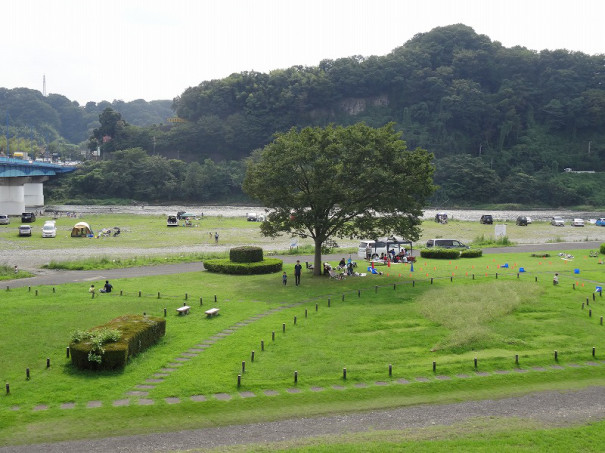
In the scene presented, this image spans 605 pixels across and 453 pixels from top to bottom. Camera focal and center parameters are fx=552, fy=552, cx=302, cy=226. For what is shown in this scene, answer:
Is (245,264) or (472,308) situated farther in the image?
(245,264)

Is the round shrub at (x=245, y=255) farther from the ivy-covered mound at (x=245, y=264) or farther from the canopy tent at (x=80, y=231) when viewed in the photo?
the canopy tent at (x=80, y=231)

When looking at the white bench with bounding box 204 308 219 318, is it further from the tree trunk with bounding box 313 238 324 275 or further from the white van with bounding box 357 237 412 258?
the white van with bounding box 357 237 412 258

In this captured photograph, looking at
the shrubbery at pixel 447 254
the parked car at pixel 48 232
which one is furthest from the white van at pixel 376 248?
the parked car at pixel 48 232

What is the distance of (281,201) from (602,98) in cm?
18007

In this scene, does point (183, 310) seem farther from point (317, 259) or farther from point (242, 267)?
point (317, 259)

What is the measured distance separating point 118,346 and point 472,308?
20.4 metres

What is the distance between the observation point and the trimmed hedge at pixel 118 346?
23703 mm

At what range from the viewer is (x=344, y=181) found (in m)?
43.5

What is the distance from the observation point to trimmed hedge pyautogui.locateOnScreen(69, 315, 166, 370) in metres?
23.7

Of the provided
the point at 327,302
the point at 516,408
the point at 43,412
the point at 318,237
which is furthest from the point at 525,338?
the point at 43,412

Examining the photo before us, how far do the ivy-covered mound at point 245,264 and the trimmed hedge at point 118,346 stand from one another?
1938 centimetres

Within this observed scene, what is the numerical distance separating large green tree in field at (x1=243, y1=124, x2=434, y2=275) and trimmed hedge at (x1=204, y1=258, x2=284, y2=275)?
4303 mm

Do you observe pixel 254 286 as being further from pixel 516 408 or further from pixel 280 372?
pixel 516 408

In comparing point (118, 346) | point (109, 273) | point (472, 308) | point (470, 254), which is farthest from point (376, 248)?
point (118, 346)
